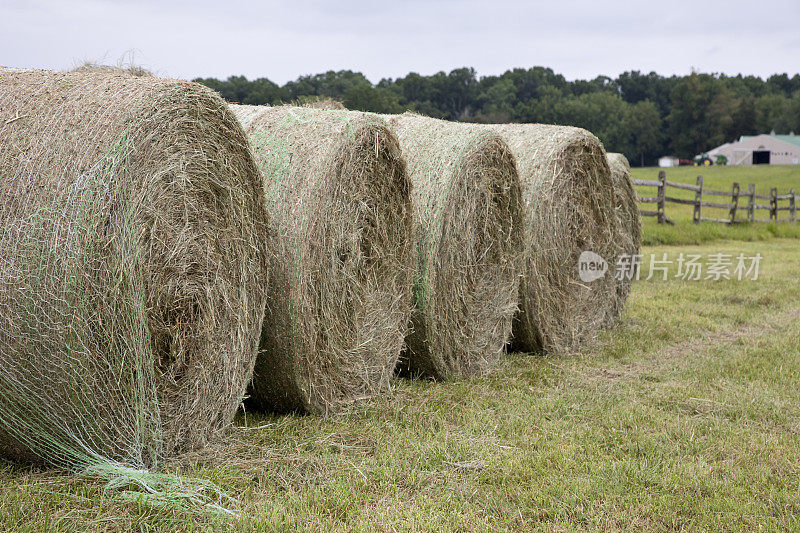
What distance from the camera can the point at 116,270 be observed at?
3143 millimetres

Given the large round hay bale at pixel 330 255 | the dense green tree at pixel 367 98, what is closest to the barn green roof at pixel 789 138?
the dense green tree at pixel 367 98

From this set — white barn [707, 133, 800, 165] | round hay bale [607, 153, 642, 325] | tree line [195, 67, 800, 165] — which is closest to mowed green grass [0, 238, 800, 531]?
round hay bale [607, 153, 642, 325]

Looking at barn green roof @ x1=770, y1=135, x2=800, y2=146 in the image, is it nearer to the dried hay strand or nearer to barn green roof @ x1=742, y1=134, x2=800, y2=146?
barn green roof @ x1=742, y1=134, x2=800, y2=146

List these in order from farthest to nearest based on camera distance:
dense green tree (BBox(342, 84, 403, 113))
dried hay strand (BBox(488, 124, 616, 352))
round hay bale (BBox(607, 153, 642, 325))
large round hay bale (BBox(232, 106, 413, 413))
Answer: dense green tree (BBox(342, 84, 403, 113)), round hay bale (BBox(607, 153, 642, 325)), dried hay strand (BBox(488, 124, 616, 352)), large round hay bale (BBox(232, 106, 413, 413))

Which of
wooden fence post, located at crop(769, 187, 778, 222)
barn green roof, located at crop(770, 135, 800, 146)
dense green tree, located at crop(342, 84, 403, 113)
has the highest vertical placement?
barn green roof, located at crop(770, 135, 800, 146)

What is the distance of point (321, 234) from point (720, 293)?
7.07 m

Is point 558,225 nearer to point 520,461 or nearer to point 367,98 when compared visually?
point 520,461

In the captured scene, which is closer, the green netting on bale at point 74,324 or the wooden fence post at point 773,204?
the green netting on bale at point 74,324

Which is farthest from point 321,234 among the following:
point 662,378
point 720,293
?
point 720,293

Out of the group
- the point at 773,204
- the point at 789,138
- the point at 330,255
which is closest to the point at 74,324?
the point at 330,255

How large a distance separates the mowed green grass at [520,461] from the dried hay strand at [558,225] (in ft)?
1.54

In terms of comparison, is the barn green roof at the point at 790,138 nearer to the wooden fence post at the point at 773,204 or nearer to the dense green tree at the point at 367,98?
the wooden fence post at the point at 773,204

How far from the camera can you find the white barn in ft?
237

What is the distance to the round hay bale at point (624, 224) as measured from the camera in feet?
25.8
